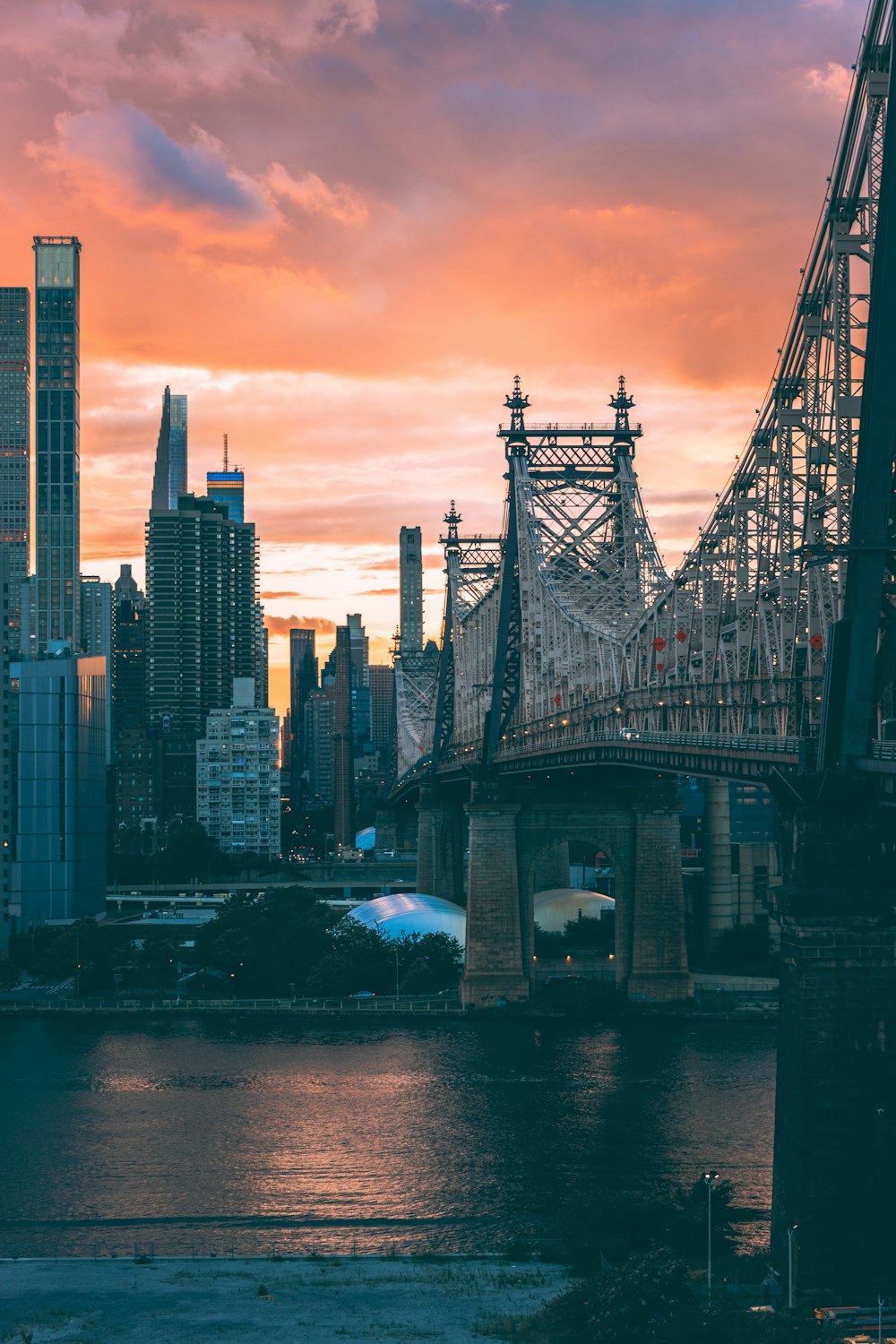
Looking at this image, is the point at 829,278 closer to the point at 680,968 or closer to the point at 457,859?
the point at 680,968

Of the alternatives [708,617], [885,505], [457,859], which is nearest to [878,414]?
[885,505]

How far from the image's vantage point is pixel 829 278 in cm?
3381

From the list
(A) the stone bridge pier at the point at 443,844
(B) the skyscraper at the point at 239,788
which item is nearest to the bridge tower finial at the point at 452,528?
(A) the stone bridge pier at the point at 443,844

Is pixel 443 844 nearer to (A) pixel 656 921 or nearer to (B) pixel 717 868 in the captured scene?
(B) pixel 717 868

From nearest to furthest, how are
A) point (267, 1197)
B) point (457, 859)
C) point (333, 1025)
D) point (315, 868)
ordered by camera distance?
point (267, 1197) < point (333, 1025) < point (457, 859) < point (315, 868)

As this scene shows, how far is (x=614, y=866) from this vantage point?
3196 inches

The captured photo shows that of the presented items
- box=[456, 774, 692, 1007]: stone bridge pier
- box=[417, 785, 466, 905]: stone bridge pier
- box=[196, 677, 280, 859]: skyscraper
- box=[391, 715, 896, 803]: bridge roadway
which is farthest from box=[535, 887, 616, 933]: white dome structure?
box=[196, 677, 280, 859]: skyscraper

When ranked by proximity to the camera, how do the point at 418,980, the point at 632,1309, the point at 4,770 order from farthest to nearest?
the point at 4,770 → the point at 418,980 → the point at 632,1309

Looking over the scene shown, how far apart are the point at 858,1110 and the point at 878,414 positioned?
Result: 1276cm

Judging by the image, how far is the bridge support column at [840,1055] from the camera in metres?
31.8

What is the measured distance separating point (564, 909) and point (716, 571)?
164 ft

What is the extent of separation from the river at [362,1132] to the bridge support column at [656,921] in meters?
4.43

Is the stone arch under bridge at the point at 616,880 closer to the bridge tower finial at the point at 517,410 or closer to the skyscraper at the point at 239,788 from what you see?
the bridge tower finial at the point at 517,410

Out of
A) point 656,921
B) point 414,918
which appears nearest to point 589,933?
point 414,918
